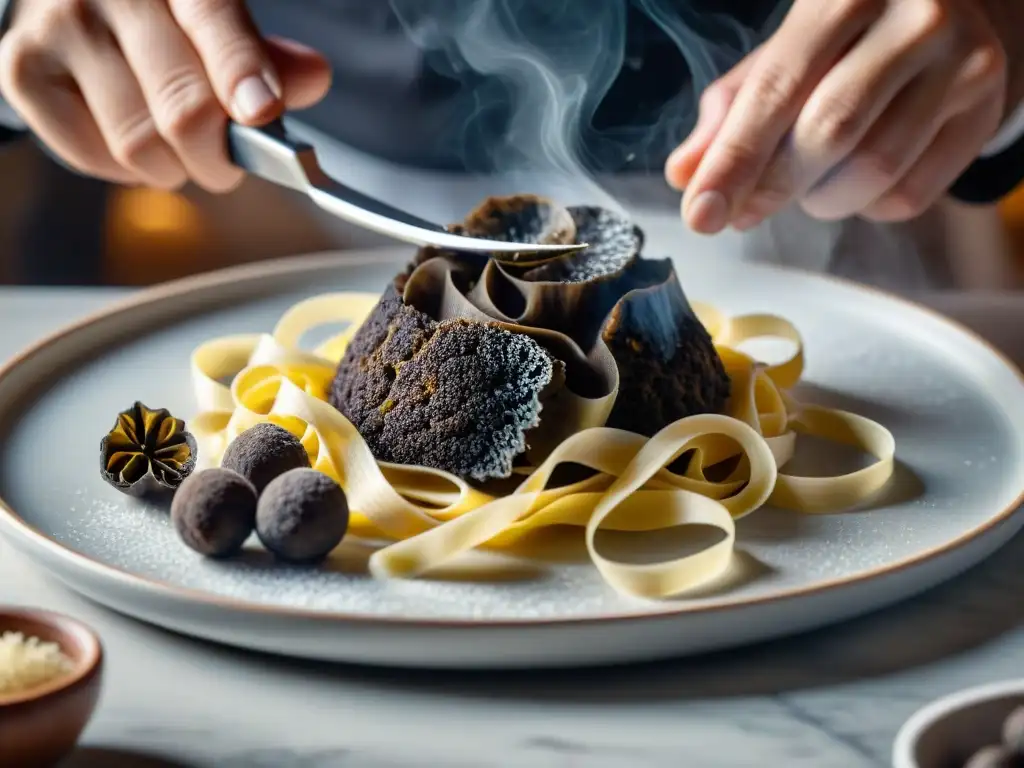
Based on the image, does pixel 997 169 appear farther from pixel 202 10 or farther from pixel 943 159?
pixel 202 10

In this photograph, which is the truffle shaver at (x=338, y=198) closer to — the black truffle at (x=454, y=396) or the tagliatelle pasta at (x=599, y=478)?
the black truffle at (x=454, y=396)

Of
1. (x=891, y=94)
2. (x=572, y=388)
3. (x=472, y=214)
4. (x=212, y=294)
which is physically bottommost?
(x=212, y=294)

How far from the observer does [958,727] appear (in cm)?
120

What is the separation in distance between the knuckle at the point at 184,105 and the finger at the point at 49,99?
322 mm

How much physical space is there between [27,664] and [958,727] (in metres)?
0.84

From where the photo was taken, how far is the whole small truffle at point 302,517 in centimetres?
170

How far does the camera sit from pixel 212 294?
2910mm

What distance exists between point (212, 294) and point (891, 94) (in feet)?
4.78

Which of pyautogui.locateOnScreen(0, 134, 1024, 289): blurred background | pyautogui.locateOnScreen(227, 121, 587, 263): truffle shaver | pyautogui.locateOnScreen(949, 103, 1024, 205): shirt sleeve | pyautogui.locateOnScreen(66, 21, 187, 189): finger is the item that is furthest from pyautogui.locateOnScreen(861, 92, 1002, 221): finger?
pyautogui.locateOnScreen(0, 134, 1024, 289): blurred background

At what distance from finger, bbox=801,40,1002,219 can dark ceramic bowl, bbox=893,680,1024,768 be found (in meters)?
1.28

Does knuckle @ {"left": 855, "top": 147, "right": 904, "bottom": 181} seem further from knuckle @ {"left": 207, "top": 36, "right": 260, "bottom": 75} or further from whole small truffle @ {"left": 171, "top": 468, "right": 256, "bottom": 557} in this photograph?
whole small truffle @ {"left": 171, "top": 468, "right": 256, "bottom": 557}

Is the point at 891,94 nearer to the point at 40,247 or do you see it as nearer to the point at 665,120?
the point at 665,120

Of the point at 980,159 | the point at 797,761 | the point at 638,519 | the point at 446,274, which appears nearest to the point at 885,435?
the point at 638,519

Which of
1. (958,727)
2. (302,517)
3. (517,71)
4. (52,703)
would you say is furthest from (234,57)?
(958,727)
